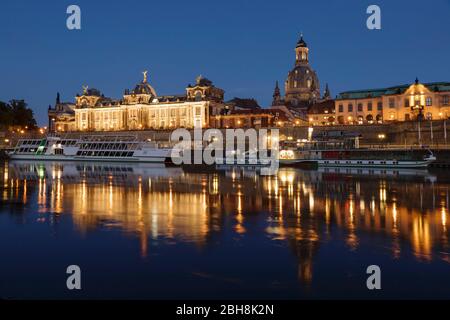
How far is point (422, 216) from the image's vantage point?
70.5ft

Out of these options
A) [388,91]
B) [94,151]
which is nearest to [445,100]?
[388,91]

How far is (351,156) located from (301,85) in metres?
107

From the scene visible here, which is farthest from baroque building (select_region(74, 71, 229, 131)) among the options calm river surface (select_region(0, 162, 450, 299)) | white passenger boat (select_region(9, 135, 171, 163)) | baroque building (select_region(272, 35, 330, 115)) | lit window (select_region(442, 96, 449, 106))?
calm river surface (select_region(0, 162, 450, 299))

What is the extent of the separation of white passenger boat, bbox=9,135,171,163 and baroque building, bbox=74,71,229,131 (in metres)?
32.9

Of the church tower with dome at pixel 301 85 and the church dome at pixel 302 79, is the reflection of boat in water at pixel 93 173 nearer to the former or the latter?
the church tower with dome at pixel 301 85

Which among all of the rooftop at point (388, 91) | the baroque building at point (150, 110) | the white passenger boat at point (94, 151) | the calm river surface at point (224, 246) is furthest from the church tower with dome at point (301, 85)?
the calm river surface at point (224, 246)

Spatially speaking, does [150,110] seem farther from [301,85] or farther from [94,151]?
[301,85]

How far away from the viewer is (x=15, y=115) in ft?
443

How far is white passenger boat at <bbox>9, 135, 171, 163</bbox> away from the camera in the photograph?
267 feet

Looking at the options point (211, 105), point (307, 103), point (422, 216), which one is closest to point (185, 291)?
point (422, 216)

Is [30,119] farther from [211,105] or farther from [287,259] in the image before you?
[287,259]

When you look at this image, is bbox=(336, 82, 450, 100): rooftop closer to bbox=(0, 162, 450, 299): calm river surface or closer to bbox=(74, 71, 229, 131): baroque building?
bbox=(74, 71, 229, 131): baroque building

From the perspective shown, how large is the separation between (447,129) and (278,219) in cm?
7523
